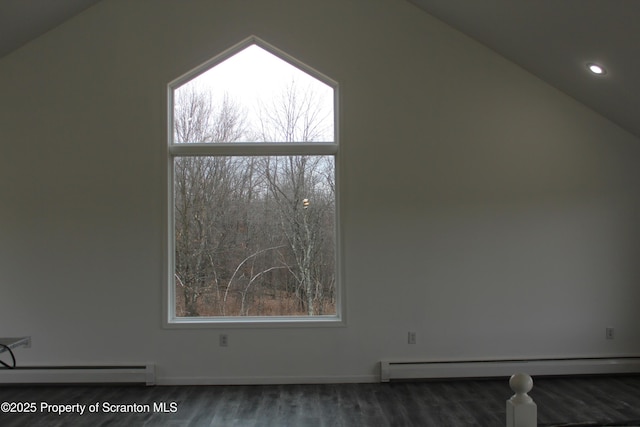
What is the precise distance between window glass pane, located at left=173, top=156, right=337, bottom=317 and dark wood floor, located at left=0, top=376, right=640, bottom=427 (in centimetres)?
80

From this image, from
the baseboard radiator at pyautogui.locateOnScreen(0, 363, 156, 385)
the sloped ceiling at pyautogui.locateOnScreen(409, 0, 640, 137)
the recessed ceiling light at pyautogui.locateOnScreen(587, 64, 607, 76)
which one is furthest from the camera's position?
the baseboard radiator at pyautogui.locateOnScreen(0, 363, 156, 385)

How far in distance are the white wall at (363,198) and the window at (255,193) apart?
0.20 metres

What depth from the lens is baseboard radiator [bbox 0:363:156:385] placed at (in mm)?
4191

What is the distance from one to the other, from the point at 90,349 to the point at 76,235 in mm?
1035

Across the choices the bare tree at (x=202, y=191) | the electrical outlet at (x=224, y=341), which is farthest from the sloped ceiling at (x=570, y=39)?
the electrical outlet at (x=224, y=341)

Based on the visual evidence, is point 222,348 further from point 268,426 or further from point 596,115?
point 596,115

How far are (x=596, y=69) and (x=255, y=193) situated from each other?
10.1ft

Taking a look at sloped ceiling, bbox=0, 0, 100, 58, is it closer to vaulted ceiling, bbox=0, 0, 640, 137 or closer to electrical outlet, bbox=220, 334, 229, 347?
vaulted ceiling, bbox=0, 0, 640, 137

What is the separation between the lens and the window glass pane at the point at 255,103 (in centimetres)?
449

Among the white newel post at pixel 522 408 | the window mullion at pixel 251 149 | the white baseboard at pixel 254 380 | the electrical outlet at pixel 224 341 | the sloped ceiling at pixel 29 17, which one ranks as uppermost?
the sloped ceiling at pixel 29 17

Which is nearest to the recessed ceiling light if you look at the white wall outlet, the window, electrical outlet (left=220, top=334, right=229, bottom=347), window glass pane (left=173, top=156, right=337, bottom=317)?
the window

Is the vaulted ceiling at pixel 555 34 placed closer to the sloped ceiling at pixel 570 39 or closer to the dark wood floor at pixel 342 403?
the sloped ceiling at pixel 570 39

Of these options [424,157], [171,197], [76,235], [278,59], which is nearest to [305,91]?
[278,59]

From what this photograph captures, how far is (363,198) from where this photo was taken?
14.3ft
